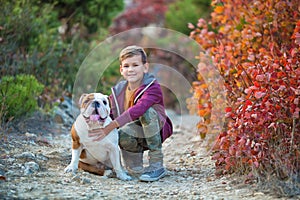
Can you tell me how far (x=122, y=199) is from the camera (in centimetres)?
356

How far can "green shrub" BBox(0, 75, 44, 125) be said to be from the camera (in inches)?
206

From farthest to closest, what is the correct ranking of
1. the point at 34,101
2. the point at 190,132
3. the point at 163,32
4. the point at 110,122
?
1. the point at 163,32
2. the point at 190,132
3. the point at 34,101
4. the point at 110,122

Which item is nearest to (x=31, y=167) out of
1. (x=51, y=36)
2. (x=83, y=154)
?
(x=83, y=154)

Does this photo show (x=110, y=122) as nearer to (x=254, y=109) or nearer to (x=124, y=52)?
(x=124, y=52)

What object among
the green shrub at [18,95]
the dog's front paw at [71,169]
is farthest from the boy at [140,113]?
the green shrub at [18,95]

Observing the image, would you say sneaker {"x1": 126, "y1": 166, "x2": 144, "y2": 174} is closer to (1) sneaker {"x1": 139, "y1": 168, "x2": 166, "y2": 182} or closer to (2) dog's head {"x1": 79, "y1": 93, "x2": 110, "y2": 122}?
(1) sneaker {"x1": 139, "y1": 168, "x2": 166, "y2": 182}

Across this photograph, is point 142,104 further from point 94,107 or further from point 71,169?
point 71,169

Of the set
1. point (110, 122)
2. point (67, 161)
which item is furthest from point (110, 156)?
point (67, 161)

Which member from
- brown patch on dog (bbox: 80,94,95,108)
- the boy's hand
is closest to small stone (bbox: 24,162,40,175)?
the boy's hand

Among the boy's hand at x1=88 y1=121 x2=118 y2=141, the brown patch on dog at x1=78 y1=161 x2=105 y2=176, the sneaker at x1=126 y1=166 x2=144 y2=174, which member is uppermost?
the boy's hand at x1=88 y1=121 x2=118 y2=141

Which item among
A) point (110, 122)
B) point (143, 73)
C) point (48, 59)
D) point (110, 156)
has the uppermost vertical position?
point (48, 59)

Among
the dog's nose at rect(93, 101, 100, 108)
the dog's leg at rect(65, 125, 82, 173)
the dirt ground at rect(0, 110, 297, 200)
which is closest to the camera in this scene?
the dirt ground at rect(0, 110, 297, 200)

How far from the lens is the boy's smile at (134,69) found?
433cm

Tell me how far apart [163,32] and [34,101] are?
7499 millimetres
